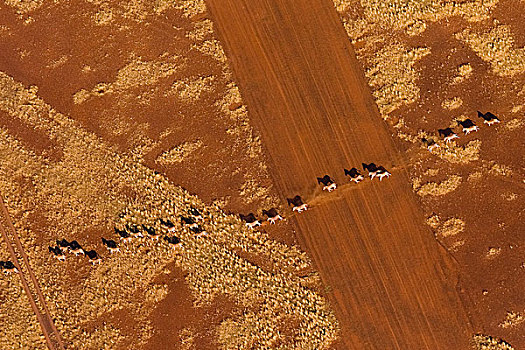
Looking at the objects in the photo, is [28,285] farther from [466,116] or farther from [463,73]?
[463,73]

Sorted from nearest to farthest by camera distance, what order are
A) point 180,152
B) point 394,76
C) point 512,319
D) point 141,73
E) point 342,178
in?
point 512,319
point 342,178
point 394,76
point 180,152
point 141,73

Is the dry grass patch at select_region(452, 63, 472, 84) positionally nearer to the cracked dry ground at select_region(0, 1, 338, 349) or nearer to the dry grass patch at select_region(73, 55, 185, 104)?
the cracked dry ground at select_region(0, 1, 338, 349)

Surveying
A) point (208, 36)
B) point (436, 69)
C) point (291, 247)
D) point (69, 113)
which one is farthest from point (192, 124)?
point (436, 69)

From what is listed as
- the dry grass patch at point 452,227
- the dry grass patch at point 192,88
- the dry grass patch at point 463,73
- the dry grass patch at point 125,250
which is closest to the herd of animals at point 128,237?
the dry grass patch at point 125,250

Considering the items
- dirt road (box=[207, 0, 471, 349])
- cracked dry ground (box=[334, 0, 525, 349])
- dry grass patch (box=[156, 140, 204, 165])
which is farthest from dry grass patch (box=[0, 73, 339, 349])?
cracked dry ground (box=[334, 0, 525, 349])

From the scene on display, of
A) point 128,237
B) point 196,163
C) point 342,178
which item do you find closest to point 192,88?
point 196,163

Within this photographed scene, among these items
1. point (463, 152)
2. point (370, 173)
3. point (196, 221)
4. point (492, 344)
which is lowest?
point (492, 344)

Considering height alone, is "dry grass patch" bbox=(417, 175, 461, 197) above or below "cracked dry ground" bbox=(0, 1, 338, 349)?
below

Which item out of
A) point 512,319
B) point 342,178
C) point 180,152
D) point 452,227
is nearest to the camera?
point 512,319
